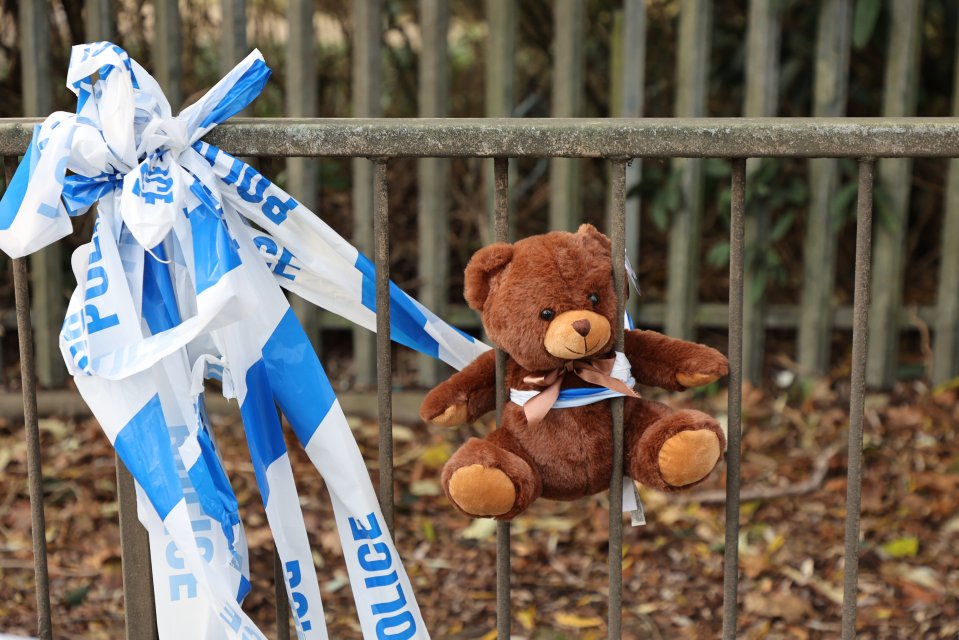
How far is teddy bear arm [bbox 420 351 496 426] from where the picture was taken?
5.59 feet

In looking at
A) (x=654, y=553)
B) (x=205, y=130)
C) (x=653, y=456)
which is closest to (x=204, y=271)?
(x=205, y=130)

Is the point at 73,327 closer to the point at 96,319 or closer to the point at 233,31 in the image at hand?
the point at 96,319

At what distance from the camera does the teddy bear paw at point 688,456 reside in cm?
160

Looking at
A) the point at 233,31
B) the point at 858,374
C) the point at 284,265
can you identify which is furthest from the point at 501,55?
the point at 858,374

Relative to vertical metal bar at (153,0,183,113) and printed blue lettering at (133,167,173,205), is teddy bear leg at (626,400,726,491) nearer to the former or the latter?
printed blue lettering at (133,167,173,205)

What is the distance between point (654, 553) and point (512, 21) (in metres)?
1.84

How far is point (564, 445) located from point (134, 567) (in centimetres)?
76

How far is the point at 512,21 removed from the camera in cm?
381

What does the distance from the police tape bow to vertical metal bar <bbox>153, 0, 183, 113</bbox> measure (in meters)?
2.21

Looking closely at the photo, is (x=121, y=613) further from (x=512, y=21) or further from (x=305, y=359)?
(x=512, y=21)

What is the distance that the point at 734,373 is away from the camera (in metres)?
1.74

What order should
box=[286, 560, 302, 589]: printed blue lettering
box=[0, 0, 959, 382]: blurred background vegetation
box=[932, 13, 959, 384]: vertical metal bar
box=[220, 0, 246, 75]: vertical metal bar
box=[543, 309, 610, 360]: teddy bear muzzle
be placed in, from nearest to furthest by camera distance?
1. box=[543, 309, 610, 360]: teddy bear muzzle
2. box=[286, 560, 302, 589]: printed blue lettering
3. box=[220, 0, 246, 75]: vertical metal bar
4. box=[932, 13, 959, 384]: vertical metal bar
5. box=[0, 0, 959, 382]: blurred background vegetation

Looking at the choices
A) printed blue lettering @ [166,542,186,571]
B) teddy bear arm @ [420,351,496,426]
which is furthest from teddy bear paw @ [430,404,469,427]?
printed blue lettering @ [166,542,186,571]

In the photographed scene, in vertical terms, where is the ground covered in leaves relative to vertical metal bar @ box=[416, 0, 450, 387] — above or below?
below
